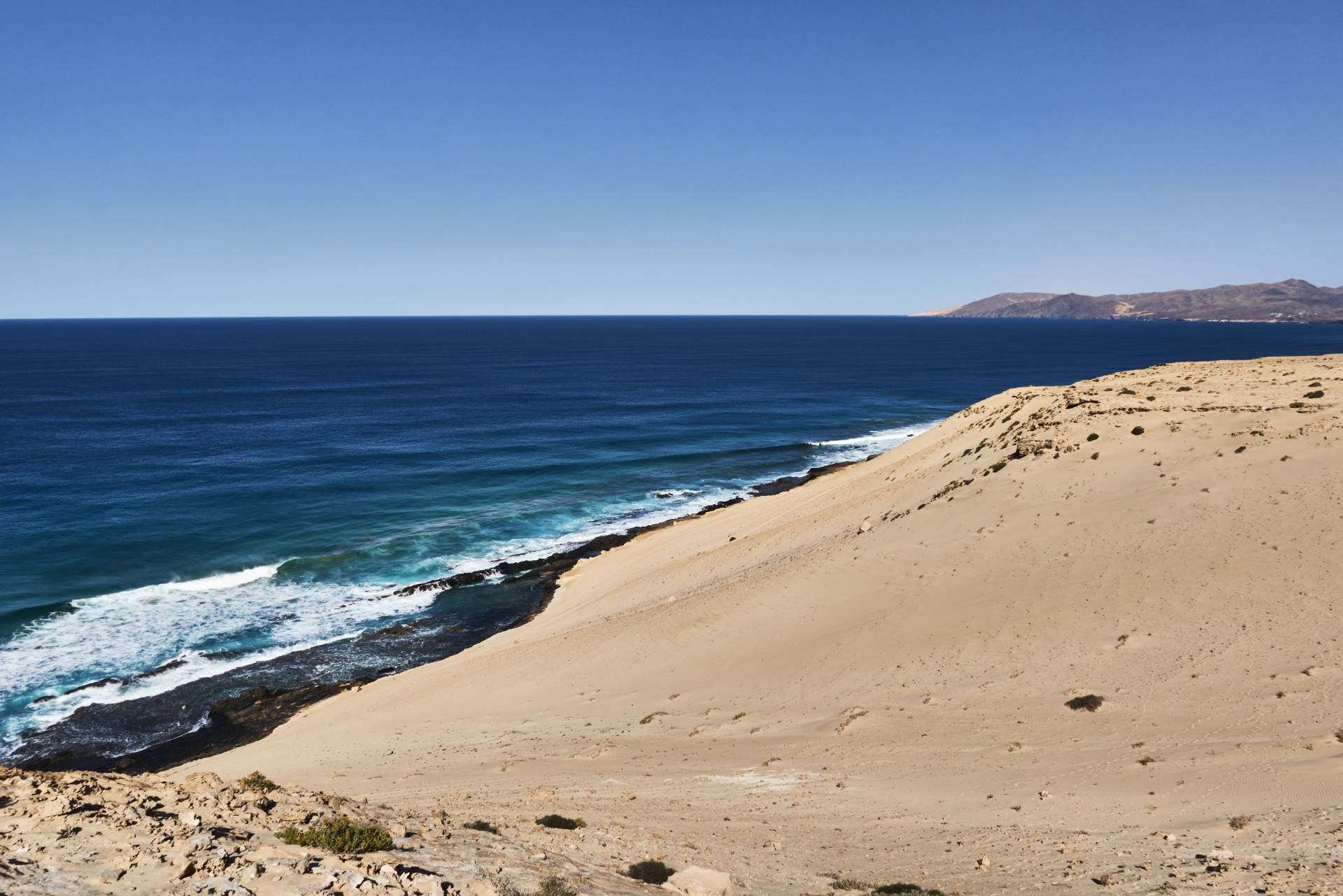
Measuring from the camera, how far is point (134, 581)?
36.8m

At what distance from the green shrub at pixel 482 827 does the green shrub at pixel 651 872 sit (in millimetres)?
2750

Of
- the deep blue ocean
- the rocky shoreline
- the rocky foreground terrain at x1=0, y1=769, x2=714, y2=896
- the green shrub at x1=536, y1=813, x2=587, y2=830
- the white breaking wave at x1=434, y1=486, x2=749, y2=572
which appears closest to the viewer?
the rocky foreground terrain at x1=0, y1=769, x2=714, y2=896

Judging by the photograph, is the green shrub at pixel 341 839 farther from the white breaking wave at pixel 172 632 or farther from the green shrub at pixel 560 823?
the white breaking wave at pixel 172 632

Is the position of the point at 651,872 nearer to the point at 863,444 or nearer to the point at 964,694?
the point at 964,694

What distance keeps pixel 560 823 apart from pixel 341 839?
4363 mm

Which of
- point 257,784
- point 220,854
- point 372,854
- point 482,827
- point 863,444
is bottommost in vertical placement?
point 482,827

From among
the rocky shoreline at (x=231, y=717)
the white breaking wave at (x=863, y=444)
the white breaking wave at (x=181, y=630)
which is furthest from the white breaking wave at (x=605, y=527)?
the white breaking wave at (x=863, y=444)

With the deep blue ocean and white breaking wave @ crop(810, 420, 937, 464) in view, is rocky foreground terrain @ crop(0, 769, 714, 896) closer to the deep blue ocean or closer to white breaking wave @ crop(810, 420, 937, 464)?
the deep blue ocean

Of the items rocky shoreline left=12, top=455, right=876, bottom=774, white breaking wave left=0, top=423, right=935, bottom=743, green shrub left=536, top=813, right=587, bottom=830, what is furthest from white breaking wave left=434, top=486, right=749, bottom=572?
green shrub left=536, top=813, right=587, bottom=830

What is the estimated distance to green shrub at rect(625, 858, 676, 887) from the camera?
10984 mm

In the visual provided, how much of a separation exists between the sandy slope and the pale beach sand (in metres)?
0.09

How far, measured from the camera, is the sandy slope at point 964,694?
12.3 metres

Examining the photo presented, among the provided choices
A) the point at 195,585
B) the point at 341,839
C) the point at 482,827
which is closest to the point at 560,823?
the point at 482,827

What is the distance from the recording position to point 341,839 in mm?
10156
